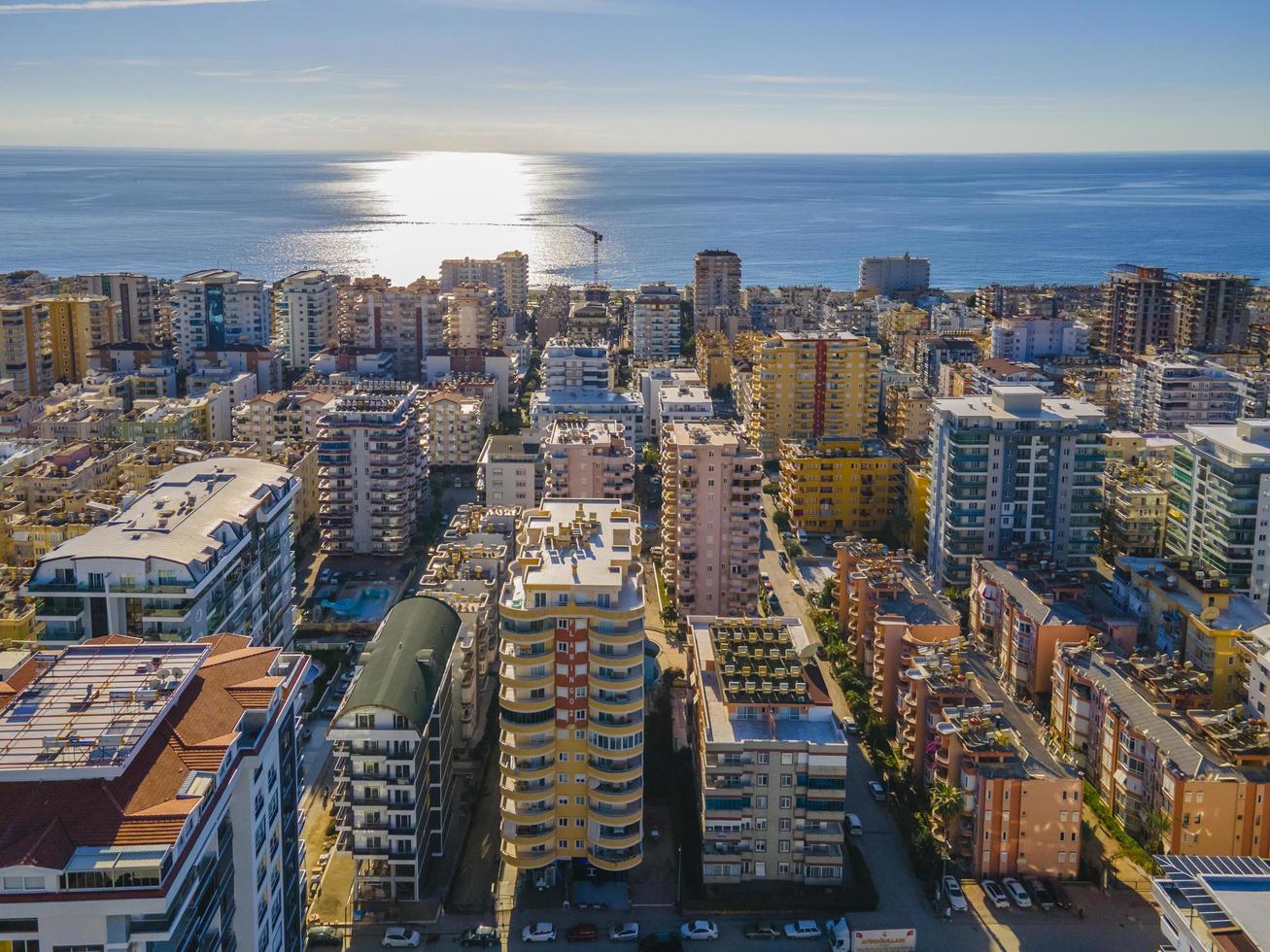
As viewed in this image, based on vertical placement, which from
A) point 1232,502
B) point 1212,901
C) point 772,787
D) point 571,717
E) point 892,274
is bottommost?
point 772,787

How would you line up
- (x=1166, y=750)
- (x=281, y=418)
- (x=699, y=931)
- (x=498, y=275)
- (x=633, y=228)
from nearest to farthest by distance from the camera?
(x=699, y=931)
(x=1166, y=750)
(x=281, y=418)
(x=498, y=275)
(x=633, y=228)

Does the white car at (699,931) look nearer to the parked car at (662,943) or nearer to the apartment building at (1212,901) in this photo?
the parked car at (662,943)

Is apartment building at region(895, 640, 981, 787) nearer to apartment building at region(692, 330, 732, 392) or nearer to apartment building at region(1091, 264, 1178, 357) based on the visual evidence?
apartment building at region(692, 330, 732, 392)

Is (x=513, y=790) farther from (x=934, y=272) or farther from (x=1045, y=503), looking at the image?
(x=934, y=272)

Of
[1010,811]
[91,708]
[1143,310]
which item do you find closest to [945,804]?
[1010,811]

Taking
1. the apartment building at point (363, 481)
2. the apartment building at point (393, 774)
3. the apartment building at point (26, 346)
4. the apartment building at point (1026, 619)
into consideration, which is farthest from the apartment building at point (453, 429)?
the apartment building at point (393, 774)

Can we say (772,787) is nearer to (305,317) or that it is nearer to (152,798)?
(152,798)
